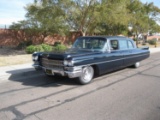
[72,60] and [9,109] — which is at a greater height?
[72,60]

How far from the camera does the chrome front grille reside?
6043 millimetres

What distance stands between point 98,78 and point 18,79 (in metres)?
2.84

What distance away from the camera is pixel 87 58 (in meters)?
6.28

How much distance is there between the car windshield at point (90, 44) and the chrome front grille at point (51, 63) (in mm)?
1458

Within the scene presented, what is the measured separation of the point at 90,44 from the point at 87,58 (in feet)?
3.63

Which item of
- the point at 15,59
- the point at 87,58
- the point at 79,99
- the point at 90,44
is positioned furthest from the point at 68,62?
the point at 15,59

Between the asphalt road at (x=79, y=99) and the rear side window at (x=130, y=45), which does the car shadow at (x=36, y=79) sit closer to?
the asphalt road at (x=79, y=99)

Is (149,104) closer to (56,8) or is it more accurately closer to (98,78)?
(98,78)

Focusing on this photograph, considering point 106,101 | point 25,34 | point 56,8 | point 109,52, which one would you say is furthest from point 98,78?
point 25,34

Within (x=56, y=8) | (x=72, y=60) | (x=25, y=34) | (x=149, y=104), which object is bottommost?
(x=149, y=104)

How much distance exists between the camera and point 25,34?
70.1ft

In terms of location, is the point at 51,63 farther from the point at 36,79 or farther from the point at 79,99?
the point at 79,99

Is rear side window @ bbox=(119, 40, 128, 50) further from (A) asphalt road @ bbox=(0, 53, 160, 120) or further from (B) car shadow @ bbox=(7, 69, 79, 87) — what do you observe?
(B) car shadow @ bbox=(7, 69, 79, 87)

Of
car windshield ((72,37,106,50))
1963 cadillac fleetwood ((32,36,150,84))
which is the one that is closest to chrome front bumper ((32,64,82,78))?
1963 cadillac fleetwood ((32,36,150,84))
